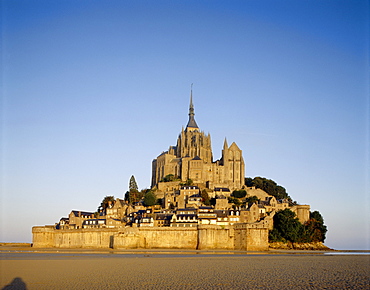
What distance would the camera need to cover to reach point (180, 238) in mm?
60156

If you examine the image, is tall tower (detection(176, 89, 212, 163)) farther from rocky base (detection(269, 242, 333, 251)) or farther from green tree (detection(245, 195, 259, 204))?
rocky base (detection(269, 242, 333, 251))

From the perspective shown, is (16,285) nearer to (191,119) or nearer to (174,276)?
(174,276)

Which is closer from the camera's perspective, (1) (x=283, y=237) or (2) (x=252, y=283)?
(2) (x=252, y=283)

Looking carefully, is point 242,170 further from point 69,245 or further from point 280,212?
point 69,245

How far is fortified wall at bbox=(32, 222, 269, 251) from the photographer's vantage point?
57000 millimetres

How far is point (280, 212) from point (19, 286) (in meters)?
49.2

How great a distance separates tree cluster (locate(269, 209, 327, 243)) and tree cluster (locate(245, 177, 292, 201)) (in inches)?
1051

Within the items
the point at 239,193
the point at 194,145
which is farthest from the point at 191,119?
the point at 239,193

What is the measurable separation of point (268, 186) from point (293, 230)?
34060 millimetres

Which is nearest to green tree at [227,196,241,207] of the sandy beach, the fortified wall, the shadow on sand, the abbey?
the abbey

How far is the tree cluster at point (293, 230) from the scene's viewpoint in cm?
6462

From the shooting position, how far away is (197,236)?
2356 inches

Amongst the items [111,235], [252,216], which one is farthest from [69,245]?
[252,216]

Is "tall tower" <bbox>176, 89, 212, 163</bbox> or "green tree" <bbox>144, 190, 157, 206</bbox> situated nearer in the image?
"green tree" <bbox>144, 190, 157, 206</bbox>
